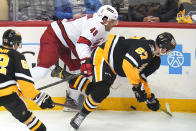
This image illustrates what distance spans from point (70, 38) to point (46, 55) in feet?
0.95

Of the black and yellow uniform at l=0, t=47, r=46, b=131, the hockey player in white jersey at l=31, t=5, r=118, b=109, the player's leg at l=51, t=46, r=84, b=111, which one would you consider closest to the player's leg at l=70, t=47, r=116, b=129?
the hockey player in white jersey at l=31, t=5, r=118, b=109

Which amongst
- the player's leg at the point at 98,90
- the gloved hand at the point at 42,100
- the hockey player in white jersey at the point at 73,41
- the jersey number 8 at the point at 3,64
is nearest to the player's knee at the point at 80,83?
the hockey player in white jersey at the point at 73,41

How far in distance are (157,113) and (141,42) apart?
1001mm

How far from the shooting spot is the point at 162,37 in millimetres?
2848

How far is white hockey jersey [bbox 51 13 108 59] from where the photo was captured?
3.18m

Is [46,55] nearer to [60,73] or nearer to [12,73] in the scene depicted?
[60,73]

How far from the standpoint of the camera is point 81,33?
336 cm

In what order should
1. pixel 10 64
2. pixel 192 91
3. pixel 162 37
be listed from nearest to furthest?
pixel 10 64 < pixel 162 37 < pixel 192 91

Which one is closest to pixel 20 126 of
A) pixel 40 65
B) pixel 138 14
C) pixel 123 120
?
pixel 40 65

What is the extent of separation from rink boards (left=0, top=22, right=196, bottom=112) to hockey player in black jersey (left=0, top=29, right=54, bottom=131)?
1.19 m

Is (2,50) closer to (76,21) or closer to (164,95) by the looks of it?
(76,21)

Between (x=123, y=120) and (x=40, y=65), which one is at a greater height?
(x=40, y=65)

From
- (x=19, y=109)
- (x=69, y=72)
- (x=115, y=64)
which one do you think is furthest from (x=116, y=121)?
(x=19, y=109)

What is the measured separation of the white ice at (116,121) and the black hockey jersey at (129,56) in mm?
349
